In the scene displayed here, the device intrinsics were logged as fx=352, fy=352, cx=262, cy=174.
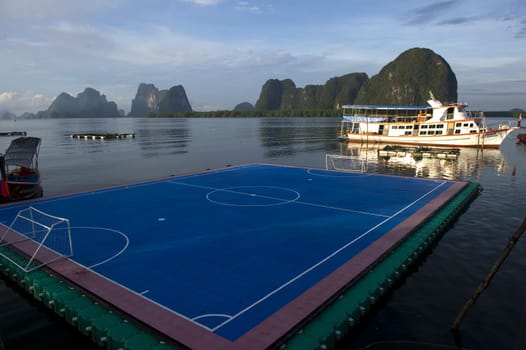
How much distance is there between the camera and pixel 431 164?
1845 inches

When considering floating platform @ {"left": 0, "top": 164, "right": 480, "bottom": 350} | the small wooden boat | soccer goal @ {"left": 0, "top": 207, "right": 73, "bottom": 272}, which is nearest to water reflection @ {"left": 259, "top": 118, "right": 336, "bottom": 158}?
floating platform @ {"left": 0, "top": 164, "right": 480, "bottom": 350}

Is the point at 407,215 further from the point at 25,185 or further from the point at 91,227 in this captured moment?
the point at 25,185

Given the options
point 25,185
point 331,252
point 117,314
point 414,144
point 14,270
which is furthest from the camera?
point 414,144

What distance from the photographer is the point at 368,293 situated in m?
11.8

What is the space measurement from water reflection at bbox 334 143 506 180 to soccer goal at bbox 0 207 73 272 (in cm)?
2691

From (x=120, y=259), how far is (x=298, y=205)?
11825 millimetres

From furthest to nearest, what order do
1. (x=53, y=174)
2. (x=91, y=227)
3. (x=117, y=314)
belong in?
(x=53, y=174) → (x=91, y=227) → (x=117, y=314)

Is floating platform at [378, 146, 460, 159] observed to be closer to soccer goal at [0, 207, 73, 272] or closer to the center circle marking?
the center circle marking

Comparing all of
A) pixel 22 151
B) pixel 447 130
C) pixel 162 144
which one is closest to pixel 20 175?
pixel 22 151

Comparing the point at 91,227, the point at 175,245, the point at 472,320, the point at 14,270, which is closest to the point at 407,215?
the point at 472,320

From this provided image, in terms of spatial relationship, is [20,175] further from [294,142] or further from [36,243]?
[294,142]

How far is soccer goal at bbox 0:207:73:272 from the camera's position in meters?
14.1

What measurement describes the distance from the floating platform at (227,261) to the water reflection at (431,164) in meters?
14.6

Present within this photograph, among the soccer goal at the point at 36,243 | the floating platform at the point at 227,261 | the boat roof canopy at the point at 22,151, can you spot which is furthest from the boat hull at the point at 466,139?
the soccer goal at the point at 36,243
